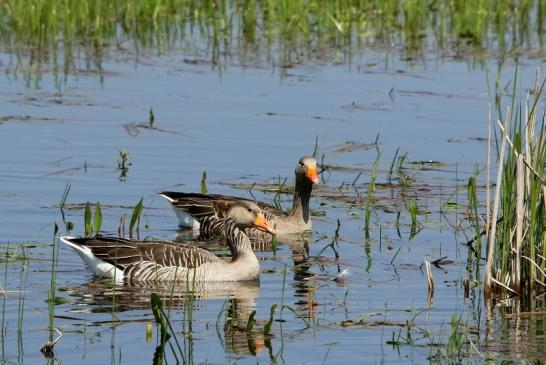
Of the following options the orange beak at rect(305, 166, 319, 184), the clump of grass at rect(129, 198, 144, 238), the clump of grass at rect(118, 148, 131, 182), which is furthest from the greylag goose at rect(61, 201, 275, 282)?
the clump of grass at rect(118, 148, 131, 182)

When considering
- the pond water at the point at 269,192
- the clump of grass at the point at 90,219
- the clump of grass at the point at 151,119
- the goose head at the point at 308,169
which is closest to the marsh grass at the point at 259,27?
the pond water at the point at 269,192

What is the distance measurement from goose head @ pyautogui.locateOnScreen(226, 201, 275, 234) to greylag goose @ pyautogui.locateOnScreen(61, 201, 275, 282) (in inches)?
10.9

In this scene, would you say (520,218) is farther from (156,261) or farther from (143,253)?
(143,253)

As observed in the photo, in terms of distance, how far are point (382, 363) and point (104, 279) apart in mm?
4136

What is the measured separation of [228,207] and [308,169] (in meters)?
1.02

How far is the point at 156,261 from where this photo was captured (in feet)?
43.3

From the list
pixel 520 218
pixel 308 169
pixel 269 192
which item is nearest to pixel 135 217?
pixel 308 169

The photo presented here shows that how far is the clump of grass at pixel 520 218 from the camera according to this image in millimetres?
11148

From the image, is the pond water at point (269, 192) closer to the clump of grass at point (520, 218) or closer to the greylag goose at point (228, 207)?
the greylag goose at point (228, 207)

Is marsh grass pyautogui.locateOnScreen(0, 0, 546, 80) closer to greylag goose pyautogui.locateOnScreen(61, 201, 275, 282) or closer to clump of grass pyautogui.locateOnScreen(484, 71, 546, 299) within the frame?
greylag goose pyautogui.locateOnScreen(61, 201, 275, 282)

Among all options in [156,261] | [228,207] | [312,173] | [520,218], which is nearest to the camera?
[520,218]

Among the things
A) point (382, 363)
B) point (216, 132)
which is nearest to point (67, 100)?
point (216, 132)

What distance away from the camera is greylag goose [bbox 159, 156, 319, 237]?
15344 mm

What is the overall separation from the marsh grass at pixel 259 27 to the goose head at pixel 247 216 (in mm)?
8736
